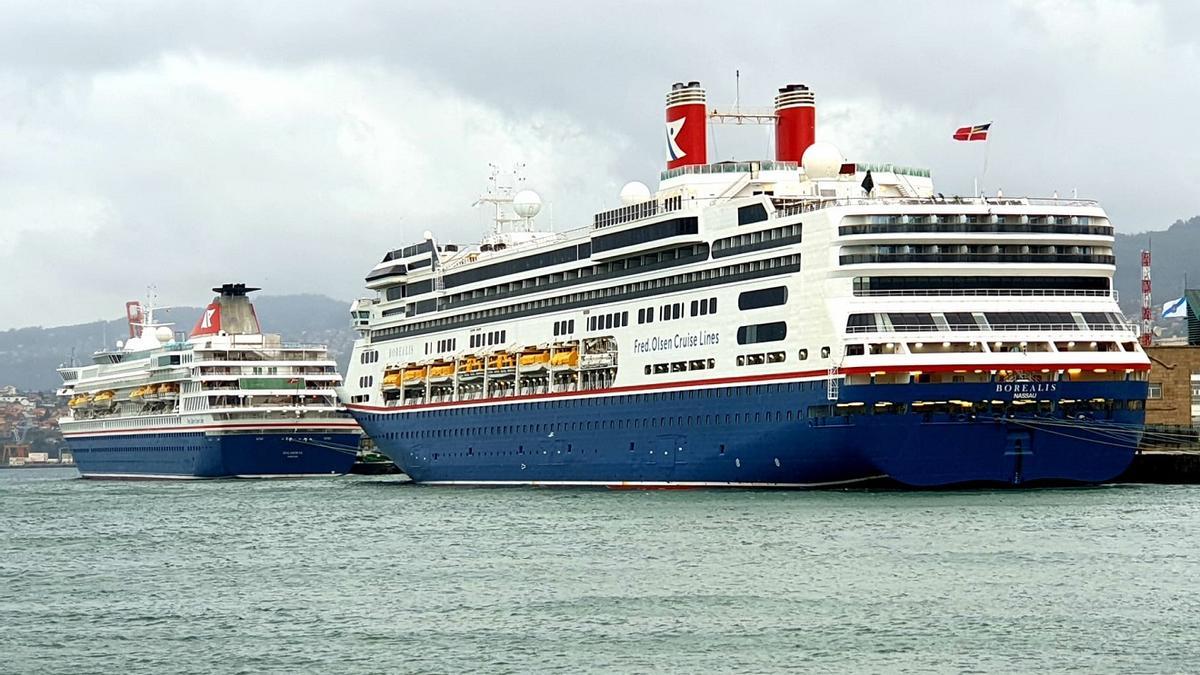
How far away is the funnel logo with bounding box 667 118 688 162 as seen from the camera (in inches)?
2998

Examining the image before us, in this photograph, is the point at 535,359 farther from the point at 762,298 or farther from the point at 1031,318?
the point at 1031,318

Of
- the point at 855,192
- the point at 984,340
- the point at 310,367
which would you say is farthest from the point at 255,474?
the point at 984,340

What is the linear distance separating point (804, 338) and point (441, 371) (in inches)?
1071

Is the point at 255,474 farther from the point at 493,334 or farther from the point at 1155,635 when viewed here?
the point at 1155,635

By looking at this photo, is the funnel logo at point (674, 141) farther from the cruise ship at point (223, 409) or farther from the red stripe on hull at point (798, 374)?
the cruise ship at point (223, 409)

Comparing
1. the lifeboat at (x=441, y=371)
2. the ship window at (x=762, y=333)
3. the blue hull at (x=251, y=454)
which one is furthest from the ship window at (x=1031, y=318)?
the blue hull at (x=251, y=454)

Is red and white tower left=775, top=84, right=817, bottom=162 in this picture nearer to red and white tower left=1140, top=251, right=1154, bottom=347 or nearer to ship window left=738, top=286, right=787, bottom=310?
ship window left=738, top=286, right=787, bottom=310

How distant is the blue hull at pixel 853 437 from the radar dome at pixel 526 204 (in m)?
19.6

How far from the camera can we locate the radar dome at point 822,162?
69000 millimetres

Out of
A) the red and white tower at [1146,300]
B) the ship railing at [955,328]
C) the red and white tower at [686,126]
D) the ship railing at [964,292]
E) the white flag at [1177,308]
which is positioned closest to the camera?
the ship railing at [955,328]

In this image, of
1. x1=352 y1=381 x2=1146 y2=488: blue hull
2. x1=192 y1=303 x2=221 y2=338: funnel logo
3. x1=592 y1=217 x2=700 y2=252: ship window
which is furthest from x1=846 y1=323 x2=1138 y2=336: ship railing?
x1=192 y1=303 x2=221 y2=338: funnel logo

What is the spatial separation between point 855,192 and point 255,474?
49731mm

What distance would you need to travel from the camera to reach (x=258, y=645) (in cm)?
3641

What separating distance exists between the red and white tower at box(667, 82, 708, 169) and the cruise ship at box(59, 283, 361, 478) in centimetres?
3555
